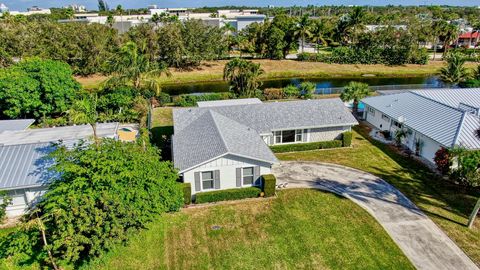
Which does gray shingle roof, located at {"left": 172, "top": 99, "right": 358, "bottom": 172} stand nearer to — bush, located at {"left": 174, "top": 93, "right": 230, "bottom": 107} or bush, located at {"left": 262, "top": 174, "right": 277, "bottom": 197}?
bush, located at {"left": 262, "top": 174, "right": 277, "bottom": 197}

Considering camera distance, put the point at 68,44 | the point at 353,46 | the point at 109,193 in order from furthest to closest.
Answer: the point at 353,46, the point at 68,44, the point at 109,193

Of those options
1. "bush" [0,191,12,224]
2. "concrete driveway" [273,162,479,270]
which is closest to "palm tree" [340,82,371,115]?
"concrete driveway" [273,162,479,270]

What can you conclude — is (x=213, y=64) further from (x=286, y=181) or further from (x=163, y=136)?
(x=286, y=181)

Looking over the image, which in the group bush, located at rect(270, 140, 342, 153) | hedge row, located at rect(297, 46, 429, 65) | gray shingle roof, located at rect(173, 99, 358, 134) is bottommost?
bush, located at rect(270, 140, 342, 153)

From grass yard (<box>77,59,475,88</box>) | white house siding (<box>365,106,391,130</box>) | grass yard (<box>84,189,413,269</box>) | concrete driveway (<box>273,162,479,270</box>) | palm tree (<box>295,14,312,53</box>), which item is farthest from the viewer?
palm tree (<box>295,14,312,53</box>)

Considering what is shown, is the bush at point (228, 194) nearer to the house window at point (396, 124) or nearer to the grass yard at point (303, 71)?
the house window at point (396, 124)

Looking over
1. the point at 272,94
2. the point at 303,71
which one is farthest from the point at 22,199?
the point at 303,71

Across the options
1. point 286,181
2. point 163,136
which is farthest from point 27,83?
point 286,181
